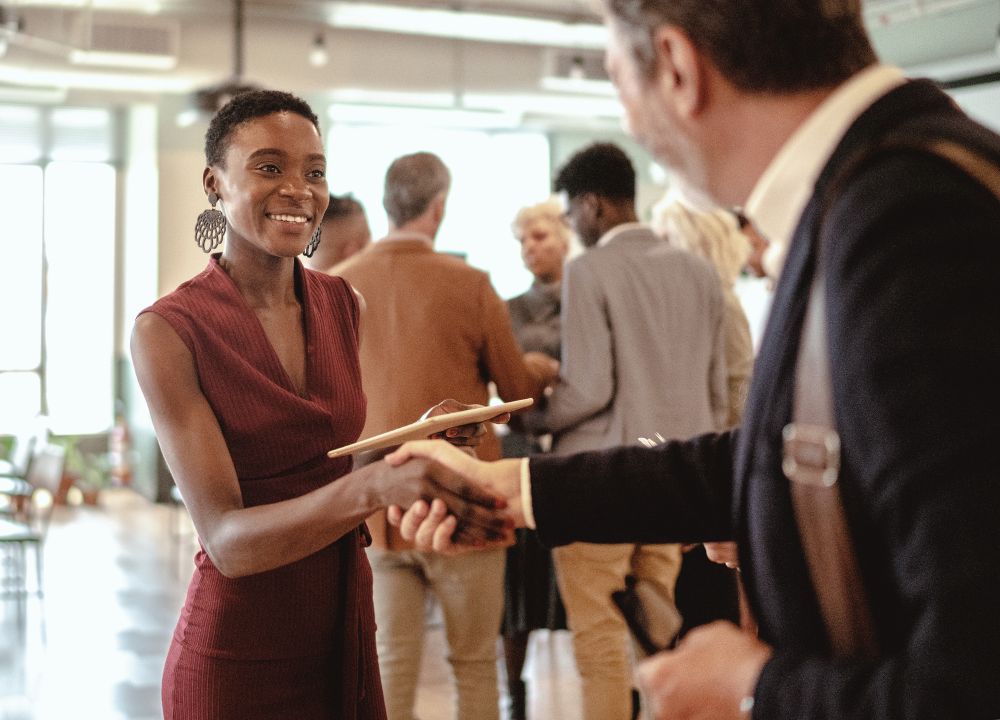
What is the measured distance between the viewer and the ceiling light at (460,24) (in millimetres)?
9336

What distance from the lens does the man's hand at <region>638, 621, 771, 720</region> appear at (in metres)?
0.94

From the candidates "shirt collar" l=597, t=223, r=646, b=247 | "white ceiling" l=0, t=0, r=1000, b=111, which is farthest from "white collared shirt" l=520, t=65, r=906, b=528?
"white ceiling" l=0, t=0, r=1000, b=111

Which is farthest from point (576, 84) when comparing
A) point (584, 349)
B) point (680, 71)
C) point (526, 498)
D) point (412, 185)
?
Answer: point (680, 71)

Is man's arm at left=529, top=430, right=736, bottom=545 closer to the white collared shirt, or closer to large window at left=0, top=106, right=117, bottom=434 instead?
the white collared shirt

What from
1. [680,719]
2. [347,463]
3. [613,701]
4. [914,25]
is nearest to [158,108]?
[914,25]

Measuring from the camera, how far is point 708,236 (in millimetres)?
4109

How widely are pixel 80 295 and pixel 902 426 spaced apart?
1170 centimetres

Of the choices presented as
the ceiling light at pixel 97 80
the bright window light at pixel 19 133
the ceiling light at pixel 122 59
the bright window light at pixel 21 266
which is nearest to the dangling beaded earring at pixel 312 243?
the ceiling light at pixel 122 59

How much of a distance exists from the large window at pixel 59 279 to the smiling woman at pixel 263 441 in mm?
10092

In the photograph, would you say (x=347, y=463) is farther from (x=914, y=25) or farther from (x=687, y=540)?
(x=914, y=25)

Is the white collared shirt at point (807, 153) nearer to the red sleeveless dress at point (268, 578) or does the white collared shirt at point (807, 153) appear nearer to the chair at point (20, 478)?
the red sleeveless dress at point (268, 578)

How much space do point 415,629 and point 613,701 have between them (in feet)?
2.55

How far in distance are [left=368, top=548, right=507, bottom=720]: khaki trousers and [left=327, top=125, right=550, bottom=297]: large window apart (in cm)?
894

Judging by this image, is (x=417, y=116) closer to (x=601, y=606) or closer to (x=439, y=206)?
(x=439, y=206)
